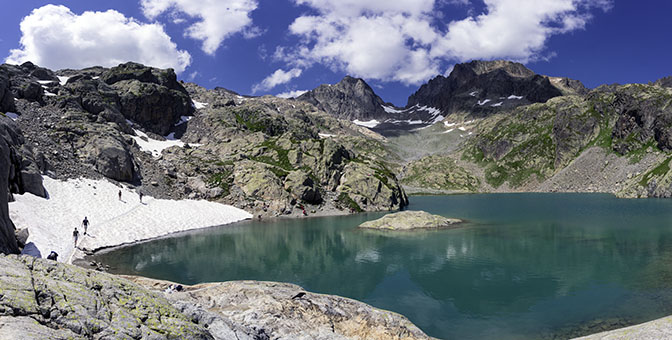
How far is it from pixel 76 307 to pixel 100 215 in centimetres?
5671

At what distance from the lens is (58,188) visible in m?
56.6

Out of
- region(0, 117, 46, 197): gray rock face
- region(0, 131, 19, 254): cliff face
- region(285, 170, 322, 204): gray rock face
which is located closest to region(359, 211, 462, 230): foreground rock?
region(285, 170, 322, 204): gray rock face

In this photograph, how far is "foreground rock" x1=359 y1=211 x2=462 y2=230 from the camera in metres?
68.2

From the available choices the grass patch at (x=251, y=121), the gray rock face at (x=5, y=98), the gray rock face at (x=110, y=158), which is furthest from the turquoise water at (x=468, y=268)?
the grass patch at (x=251, y=121)

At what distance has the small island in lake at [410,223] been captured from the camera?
68.1m

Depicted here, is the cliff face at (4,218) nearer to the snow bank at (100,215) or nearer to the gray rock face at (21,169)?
the snow bank at (100,215)

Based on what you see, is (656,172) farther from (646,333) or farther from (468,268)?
(646,333)

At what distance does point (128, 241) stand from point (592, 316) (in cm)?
5527

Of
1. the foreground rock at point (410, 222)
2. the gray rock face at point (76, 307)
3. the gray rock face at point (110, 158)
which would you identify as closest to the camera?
the gray rock face at point (76, 307)

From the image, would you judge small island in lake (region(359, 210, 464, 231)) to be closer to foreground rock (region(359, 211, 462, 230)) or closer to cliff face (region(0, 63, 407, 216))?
foreground rock (region(359, 211, 462, 230))

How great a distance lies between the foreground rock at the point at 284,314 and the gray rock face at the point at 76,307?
184cm

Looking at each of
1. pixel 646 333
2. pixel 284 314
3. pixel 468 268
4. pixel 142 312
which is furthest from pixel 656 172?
pixel 142 312

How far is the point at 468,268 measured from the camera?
38.9m

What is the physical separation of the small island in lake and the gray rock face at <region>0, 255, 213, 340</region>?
59404mm
